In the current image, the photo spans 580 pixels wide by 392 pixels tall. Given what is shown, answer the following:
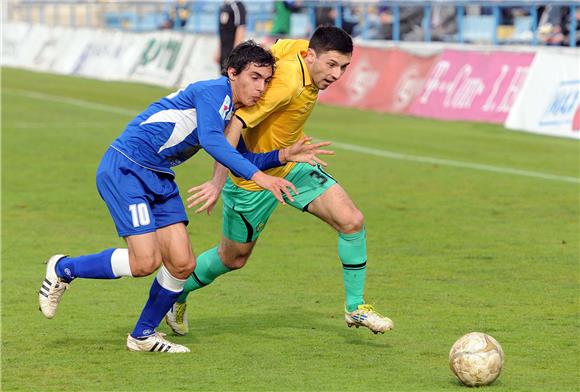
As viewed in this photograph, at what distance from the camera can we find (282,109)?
8266 millimetres

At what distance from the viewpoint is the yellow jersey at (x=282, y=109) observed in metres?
7.93

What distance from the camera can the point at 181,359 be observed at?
755cm

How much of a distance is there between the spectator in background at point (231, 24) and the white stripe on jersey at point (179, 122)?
54.6 feet

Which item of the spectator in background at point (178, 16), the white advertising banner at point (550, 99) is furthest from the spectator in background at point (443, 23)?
the spectator in background at point (178, 16)

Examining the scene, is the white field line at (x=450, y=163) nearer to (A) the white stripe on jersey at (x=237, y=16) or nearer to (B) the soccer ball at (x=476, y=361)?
(A) the white stripe on jersey at (x=237, y=16)

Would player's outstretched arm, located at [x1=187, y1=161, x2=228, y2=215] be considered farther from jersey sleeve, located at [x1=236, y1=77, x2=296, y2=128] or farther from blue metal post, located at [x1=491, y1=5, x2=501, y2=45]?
blue metal post, located at [x1=491, y1=5, x2=501, y2=45]

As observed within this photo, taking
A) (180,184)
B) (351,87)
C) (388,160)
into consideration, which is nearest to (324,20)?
(351,87)

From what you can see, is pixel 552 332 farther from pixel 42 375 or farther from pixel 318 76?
pixel 42 375

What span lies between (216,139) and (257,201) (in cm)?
104

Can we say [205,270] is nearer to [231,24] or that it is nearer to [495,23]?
[495,23]

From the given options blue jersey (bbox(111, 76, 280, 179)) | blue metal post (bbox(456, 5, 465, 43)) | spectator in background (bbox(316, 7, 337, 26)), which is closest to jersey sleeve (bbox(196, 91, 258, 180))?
blue jersey (bbox(111, 76, 280, 179))

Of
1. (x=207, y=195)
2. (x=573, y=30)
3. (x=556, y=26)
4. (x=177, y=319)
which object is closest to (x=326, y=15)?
(x=556, y=26)

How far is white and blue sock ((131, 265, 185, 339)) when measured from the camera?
7.72 m

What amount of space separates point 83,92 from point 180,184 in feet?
47.9
